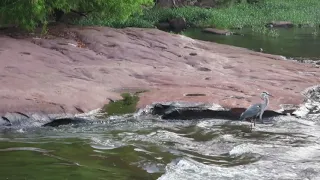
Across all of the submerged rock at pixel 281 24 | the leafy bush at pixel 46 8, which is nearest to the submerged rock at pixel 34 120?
the leafy bush at pixel 46 8

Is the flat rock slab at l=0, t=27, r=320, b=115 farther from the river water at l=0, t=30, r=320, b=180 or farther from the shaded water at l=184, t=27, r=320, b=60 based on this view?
the shaded water at l=184, t=27, r=320, b=60

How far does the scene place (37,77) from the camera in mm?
13141

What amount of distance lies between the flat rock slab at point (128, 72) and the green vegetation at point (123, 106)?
18cm

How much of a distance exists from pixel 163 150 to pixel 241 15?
1414 inches

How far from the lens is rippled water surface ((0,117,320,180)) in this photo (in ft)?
24.8

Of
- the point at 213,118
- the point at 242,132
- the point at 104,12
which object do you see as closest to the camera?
the point at 242,132

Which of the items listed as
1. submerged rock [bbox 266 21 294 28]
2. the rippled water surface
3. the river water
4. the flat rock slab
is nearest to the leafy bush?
the flat rock slab

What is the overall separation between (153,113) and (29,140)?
3.36 m

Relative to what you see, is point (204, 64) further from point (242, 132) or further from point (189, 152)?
point (189, 152)

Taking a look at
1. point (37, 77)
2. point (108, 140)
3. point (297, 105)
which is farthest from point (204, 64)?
point (108, 140)

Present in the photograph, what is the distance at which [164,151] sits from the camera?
888 centimetres

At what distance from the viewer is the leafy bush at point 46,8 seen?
17391 mm

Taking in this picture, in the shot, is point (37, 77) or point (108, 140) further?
point (37, 77)

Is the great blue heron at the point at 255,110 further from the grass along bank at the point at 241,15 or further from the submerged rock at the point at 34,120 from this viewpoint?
the grass along bank at the point at 241,15
